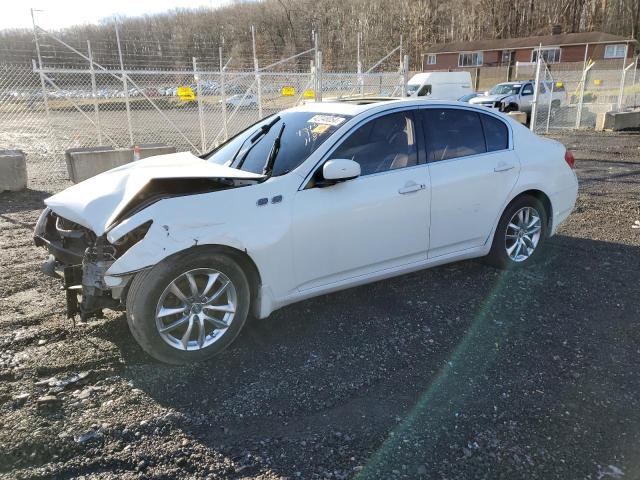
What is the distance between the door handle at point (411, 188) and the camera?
4023mm

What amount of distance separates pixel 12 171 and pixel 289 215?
7.19 metres

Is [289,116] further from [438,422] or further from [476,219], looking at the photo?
[438,422]

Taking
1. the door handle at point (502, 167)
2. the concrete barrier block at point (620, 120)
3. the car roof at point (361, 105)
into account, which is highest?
the car roof at point (361, 105)

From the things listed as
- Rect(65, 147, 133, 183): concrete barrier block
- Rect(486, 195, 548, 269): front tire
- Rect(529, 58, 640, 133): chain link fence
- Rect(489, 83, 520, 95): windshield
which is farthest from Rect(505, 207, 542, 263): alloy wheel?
Rect(489, 83, 520, 95): windshield

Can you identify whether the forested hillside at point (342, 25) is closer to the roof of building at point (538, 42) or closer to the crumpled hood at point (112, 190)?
the roof of building at point (538, 42)

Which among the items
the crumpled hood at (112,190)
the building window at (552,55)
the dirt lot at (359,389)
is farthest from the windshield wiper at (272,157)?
the building window at (552,55)

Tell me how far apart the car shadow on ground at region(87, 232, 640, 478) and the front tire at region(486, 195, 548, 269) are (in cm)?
35

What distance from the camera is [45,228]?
152 inches

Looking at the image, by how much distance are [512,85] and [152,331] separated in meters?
23.0

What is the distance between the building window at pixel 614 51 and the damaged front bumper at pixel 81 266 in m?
56.5

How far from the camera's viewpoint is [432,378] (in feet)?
10.8

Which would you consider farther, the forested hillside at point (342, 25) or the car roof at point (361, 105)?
the forested hillside at point (342, 25)

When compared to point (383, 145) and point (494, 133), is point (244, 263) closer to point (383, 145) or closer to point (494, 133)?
point (383, 145)

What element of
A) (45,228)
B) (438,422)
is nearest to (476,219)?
(438,422)
